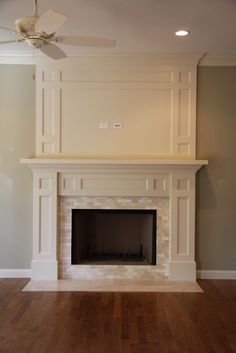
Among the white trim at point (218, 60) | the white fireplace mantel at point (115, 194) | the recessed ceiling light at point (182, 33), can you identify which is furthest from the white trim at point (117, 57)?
the white fireplace mantel at point (115, 194)

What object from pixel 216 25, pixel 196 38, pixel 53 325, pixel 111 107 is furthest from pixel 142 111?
pixel 53 325

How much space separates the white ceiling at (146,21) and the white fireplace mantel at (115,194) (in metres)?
1.48

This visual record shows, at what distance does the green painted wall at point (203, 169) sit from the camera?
15.2 ft

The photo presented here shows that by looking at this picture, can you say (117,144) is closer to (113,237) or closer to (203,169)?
(203,169)

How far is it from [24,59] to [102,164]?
1.65 meters

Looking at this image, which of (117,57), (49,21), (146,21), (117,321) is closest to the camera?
(49,21)

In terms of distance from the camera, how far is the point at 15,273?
472 centimetres

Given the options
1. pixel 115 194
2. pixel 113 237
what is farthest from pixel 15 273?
pixel 115 194

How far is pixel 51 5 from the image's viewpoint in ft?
10.6

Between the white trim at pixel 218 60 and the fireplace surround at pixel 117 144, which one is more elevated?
the white trim at pixel 218 60

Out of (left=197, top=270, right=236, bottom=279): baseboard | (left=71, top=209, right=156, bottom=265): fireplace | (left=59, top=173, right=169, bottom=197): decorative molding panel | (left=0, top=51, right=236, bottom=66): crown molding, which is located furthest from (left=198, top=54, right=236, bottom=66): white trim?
(left=197, top=270, right=236, bottom=279): baseboard

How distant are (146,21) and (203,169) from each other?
197 cm

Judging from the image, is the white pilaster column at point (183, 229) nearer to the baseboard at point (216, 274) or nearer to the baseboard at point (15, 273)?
the baseboard at point (216, 274)

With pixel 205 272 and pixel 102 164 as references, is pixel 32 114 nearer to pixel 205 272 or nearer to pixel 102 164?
pixel 102 164
